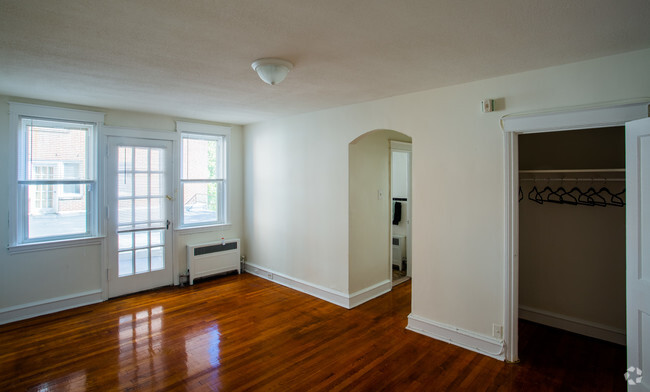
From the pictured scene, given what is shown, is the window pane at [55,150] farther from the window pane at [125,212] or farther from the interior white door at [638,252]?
the interior white door at [638,252]

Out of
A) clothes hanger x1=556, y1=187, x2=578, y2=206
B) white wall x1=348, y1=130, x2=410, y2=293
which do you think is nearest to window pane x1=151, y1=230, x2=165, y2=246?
white wall x1=348, y1=130, x2=410, y2=293

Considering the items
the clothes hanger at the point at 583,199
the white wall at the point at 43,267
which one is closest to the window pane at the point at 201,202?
the white wall at the point at 43,267

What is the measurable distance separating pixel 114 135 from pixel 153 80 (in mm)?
1789

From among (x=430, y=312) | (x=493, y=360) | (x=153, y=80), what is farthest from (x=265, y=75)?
(x=493, y=360)

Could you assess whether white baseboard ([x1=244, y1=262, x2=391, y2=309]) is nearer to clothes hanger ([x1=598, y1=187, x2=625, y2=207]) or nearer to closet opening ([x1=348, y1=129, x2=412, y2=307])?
closet opening ([x1=348, y1=129, x2=412, y2=307])

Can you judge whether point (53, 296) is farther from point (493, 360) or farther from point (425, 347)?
point (493, 360)

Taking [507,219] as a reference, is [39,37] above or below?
above

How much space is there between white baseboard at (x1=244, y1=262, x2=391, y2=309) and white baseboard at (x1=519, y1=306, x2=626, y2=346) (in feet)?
5.58

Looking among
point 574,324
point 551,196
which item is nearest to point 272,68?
point 551,196

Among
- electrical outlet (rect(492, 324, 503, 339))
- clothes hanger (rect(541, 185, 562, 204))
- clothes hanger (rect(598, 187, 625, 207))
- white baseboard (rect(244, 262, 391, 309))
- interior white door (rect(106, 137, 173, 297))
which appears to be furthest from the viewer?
interior white door (rect(106, 137, 173, 297))

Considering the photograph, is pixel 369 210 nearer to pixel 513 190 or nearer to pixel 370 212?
pixel 370 212

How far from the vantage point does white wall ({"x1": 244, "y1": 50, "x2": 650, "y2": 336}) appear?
8.73 ft

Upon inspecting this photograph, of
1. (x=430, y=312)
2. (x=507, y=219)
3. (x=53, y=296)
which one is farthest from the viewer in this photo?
(x=53, y=296)

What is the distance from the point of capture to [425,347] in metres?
3.18
